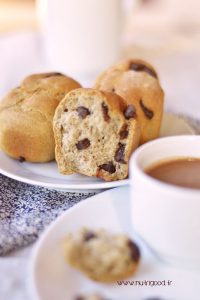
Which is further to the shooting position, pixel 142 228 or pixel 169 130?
pixel 169 130

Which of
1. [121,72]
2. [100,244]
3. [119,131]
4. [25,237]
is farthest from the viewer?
[121,72]

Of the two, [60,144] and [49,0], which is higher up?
[49,0]

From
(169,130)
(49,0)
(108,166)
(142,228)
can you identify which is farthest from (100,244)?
(49,0)

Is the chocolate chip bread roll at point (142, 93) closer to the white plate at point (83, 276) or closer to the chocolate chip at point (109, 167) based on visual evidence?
the chocolate chip at point (109, 167)

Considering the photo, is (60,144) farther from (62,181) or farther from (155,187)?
(155,187)

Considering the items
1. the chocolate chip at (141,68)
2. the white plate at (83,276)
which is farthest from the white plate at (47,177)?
the chocolate chip at (141,68)

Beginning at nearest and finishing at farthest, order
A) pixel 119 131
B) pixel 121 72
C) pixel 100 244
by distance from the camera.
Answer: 1. pixel 100 244
2. pixel 119 131
3. pixel 121 72

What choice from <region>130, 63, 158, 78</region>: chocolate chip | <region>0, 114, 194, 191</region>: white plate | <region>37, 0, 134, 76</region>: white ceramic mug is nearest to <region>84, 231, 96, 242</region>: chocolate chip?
<region>0, 114, 194, 191</region>: white plate
